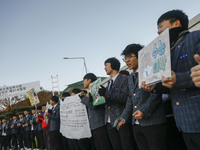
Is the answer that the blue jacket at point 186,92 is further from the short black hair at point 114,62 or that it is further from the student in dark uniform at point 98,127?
the student in dark uniform at point 98,127

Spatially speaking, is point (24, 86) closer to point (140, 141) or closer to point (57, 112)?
point (57, 112)

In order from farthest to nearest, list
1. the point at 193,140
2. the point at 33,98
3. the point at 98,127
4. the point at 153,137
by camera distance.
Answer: the point at 33,98 → the point at 98,127 → the point at 153,137 → the point at 193,140

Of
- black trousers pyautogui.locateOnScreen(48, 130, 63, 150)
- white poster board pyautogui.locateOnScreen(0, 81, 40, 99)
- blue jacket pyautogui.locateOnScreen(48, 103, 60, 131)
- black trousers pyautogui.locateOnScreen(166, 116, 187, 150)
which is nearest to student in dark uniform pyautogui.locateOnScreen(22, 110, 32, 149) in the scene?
black trousers pyautogui.locateOnScreen(48, 130, 63, 150)

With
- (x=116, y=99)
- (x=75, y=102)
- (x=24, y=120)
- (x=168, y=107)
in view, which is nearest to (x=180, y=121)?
(x=168, y=107)

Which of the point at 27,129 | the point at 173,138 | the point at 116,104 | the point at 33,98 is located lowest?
the point at 27,129

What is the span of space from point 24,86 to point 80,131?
1945 centimetres

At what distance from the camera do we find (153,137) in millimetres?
2287

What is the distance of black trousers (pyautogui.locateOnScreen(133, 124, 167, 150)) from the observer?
2.26m

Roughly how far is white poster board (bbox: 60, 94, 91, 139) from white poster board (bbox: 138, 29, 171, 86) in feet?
8.87

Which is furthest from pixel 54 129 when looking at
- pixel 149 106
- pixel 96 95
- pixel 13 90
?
pixel 13 90

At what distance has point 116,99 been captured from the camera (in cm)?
302

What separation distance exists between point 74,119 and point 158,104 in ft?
8.92

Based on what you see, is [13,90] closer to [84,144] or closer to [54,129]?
[54,129]

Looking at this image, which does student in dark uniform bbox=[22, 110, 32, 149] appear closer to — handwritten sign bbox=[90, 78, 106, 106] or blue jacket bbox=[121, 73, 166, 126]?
handwritten sign bbox=[90, 78, 106, 106]
